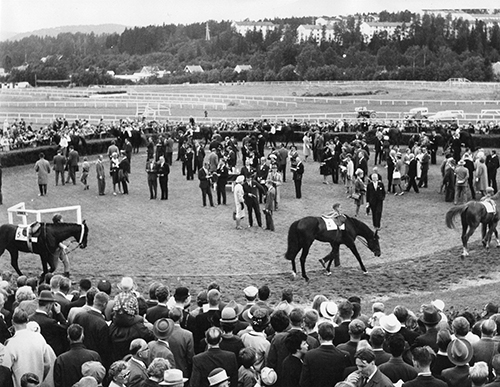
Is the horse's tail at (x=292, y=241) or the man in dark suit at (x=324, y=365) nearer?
the man in dark suit at (x=324, y=365)

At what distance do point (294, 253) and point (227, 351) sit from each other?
7.09 m

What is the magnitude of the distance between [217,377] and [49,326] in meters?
2.39

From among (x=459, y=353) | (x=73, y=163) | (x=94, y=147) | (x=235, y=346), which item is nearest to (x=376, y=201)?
(x=73, y=163)

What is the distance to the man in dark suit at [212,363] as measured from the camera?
6570 millimetres

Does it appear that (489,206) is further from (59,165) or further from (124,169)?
(59,165)

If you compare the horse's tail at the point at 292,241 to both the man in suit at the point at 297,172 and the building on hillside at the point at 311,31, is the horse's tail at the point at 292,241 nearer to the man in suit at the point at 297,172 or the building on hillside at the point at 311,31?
the man in suit at the point at 297,172

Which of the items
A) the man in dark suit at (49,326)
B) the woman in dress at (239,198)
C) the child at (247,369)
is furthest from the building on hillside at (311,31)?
the child at (247,369)

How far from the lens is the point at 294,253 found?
13766 mm

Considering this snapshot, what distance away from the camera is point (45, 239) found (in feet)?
44.5

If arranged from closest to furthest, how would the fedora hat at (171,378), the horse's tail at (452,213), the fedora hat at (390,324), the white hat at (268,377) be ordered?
the fedora hat at (171,378) < the white hat at (268,377) < the fedora hat at (390,324) < the horse's tail at (452,213)

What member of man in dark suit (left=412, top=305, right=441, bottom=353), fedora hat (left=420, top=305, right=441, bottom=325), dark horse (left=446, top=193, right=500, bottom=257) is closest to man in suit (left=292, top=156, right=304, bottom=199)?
dark horse (left=446, top=193, right=500, bottom=257)

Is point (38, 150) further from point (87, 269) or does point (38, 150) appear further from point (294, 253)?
point (294, 253)

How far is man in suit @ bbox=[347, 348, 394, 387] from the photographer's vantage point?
600cm

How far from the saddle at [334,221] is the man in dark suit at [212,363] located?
24.1ft
